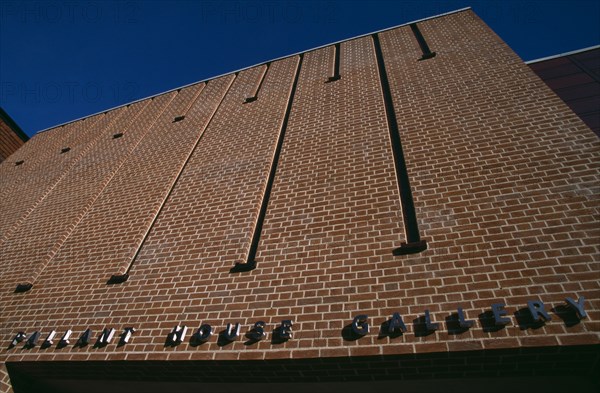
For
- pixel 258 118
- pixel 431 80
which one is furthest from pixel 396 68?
pixel 258 118

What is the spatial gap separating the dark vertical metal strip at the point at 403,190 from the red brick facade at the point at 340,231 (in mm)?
76

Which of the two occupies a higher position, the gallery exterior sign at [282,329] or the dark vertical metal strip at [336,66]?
the dark vertical metal strip at [336,66]

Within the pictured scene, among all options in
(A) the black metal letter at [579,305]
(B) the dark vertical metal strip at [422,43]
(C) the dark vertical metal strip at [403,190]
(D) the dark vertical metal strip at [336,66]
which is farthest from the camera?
(D) the dark vertical metal strip at [336,66]

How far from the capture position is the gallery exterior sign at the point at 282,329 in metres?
2.61

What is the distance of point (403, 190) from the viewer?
4.20m

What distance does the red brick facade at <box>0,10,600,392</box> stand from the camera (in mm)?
2887

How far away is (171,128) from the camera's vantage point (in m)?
8.15

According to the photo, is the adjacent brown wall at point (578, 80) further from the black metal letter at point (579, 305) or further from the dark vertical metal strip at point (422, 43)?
the black metal letter at point (579, 305)

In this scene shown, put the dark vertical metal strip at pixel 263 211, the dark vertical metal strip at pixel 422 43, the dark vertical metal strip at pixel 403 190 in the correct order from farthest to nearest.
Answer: the dark vertical metal strip at pixel 422 43, the dark vertical metal strip at pixel 263 211, the dark vertical metal strip at pixel 403 190

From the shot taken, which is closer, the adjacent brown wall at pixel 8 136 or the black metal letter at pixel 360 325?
the black metal letter at pixel 360 325

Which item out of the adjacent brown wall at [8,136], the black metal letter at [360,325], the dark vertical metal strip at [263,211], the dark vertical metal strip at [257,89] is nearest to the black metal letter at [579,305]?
the black metal letter at [360,325]

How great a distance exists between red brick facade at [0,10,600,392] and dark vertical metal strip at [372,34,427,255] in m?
0.08

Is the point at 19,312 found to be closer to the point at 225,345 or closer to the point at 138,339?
the point at 138,339

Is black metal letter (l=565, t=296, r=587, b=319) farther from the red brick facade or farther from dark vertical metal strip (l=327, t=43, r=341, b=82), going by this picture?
dark vertical metal strip (l=327, t=43, r=341, b=82)
